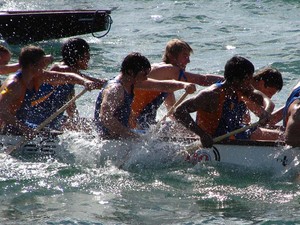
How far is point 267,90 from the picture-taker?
8.57 m

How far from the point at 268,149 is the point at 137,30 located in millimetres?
10172

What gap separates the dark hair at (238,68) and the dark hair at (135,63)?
89 cm

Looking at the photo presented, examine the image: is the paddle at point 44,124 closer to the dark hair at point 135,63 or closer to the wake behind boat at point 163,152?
the wake behind boat at point 163,152

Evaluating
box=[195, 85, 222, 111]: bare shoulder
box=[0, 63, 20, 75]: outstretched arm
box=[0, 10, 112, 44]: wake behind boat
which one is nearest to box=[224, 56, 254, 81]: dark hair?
box=[195, 85, 222, 111]: bare shoulder

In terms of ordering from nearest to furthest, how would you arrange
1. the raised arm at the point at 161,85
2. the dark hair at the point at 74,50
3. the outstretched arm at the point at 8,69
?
the raised arm at the point at 161,85 → the dark hair at the point at 74,50 → the outstretched arm at the point at 8,69

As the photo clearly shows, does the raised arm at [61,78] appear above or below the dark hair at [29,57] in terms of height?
below

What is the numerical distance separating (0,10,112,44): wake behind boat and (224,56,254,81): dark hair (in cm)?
736

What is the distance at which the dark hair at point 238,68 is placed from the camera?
760cm

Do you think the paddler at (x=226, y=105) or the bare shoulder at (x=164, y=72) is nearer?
the paddler at (x=226, y=105)

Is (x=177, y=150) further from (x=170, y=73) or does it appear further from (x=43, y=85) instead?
(x=43, y=85)

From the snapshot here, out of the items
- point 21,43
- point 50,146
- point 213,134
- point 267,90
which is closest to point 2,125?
point 50,146

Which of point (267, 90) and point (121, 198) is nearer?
point (121, 198)

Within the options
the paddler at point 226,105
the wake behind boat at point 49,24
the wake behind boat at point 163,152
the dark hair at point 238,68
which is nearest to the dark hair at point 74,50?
the wake behind boat at point 163,152

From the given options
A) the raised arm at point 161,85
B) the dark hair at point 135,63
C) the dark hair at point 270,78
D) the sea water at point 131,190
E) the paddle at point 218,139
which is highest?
the dark hair at point 135,63
